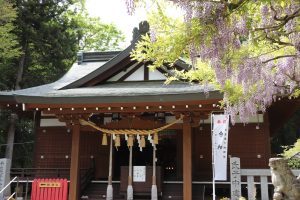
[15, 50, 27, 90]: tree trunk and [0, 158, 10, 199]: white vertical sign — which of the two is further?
[15, 50, 27, 90]: tree trunk

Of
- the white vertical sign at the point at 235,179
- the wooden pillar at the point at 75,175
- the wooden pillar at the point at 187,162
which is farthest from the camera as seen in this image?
the wooden pillar at the point at 75,175

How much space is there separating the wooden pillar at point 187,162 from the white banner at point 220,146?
0.89 m

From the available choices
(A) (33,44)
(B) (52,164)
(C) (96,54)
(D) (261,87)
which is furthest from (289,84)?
(A) (33,44)

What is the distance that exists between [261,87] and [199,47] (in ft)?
7.98

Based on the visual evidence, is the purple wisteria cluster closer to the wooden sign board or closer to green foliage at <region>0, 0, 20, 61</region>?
the wooden sign board

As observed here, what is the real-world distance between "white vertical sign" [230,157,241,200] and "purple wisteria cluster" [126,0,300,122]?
65.6 inches

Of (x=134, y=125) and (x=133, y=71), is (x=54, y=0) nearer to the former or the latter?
(x=133, y=71)

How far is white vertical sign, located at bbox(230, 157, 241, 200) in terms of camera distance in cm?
786

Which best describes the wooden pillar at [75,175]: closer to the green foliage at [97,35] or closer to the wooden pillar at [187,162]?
the wooden pillar at [187,162]

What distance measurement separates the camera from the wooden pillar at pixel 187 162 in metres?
8.84

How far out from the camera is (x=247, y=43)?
5.78 m

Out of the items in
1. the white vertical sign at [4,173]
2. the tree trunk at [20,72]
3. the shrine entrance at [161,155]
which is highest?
the tree trunk at [20,72]

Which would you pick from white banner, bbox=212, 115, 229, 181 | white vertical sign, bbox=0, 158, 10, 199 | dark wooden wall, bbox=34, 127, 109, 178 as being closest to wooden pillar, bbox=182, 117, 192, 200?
white banner, bbox=212, 115, 229, 181

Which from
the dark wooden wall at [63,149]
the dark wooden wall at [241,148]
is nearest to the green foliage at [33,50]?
the dark wooden wall at [63,149]
